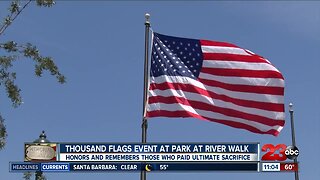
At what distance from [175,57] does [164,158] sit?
3.34 m

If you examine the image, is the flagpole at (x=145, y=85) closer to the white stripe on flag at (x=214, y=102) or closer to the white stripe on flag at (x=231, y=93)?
the white stripe on flag at (x=214, y=102)

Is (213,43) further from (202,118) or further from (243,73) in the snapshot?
(202,118)

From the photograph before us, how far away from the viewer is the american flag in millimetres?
23656

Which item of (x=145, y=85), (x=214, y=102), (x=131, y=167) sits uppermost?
(x=145, y=85)

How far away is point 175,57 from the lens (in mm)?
24609

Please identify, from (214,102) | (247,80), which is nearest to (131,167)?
(214,102)

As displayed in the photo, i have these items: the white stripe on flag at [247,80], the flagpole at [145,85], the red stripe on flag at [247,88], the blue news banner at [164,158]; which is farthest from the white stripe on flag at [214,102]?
the blue news banner at [164,158]

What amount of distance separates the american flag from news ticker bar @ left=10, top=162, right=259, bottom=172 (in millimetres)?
1427

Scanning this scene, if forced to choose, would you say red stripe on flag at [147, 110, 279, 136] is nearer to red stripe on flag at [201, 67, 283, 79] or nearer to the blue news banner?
the blue news banner

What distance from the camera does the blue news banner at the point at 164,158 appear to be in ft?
79.9

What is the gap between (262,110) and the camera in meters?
24.0

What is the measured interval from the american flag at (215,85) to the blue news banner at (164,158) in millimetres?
1138

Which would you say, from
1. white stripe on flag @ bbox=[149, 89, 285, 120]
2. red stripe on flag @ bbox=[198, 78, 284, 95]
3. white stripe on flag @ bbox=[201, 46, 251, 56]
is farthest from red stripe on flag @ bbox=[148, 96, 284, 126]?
white stripe on flag @ bbox=[201, 46, 251, 56]

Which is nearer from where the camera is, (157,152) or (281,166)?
(157,152)
